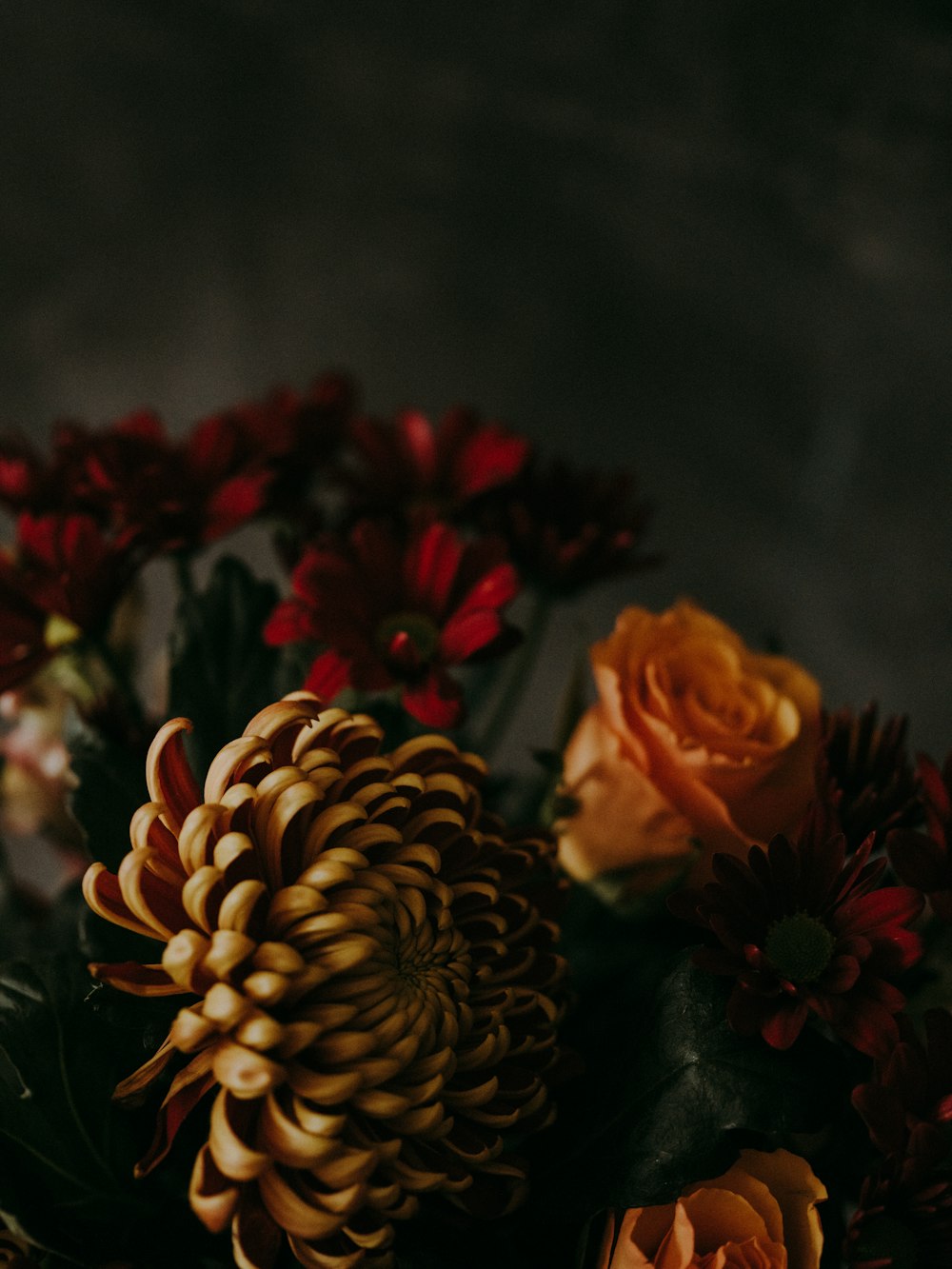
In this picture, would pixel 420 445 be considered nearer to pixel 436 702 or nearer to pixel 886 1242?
pixel 436 702

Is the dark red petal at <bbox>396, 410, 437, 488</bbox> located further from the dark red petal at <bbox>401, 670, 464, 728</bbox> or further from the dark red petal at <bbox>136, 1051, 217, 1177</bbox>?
the dark red petal at <bbox>136, 1051, 217, 1177</bbox>

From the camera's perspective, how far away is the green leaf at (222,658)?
1.24 ft

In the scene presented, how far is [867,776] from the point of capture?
0.35m

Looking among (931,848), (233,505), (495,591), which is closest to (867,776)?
(931,848)

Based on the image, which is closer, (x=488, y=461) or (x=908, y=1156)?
(x=908, y=1156)

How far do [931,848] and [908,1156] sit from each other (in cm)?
9

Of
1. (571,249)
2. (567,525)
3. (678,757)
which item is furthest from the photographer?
(571,249)

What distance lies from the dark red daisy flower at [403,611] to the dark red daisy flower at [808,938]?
105 millimetres

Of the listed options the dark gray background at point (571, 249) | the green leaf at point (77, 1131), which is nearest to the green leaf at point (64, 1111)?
the green leaf at point (77, 1131)

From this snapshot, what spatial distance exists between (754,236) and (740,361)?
77mm

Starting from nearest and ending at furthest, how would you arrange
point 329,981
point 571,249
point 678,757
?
point 329,981 < point 678,757 < point 571,249

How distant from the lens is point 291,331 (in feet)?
2.58

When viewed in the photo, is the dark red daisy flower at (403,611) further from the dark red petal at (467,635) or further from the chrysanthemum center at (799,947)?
the chrysanthemum center at (799,947)

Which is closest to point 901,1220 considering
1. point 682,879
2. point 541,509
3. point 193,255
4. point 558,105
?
point 682,879
